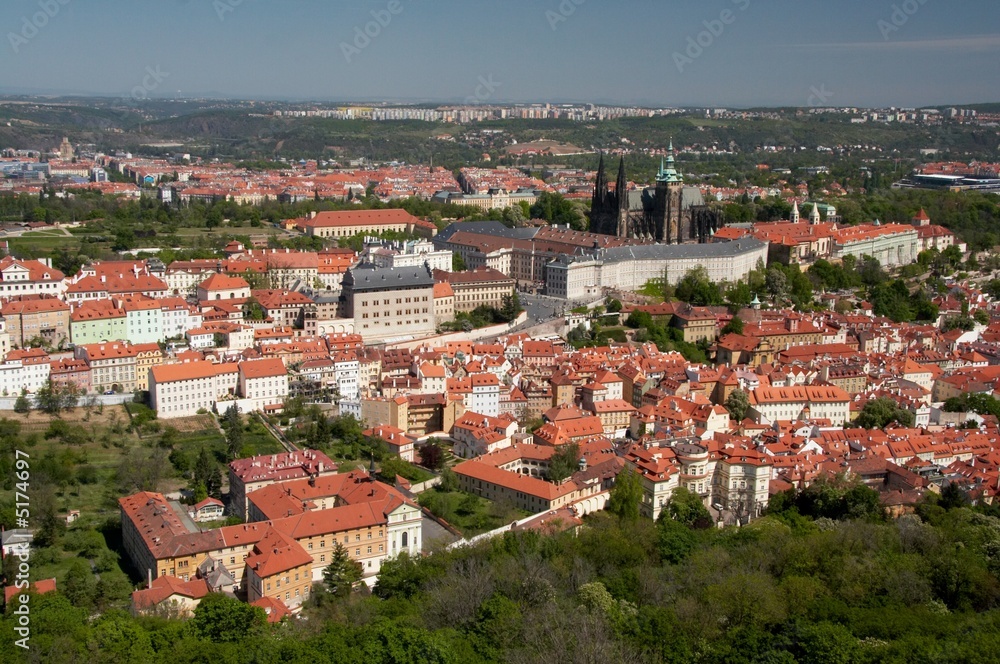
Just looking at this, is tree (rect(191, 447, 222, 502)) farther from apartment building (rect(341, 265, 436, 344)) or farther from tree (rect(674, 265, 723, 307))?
tree (rect(674, 265, 723, 307))

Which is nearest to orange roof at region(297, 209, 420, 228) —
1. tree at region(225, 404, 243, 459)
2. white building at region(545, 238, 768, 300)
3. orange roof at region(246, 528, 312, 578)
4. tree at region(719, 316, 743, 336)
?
white building at region(545, 238, 768, 300)

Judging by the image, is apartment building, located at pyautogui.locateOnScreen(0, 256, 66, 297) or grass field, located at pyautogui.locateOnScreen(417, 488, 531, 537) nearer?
grass field, located at pyautogui.locateOnScreen(417, 488, 531, 537)

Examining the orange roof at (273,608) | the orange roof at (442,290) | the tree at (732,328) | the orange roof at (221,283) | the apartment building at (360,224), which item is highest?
the apartment building at (360,224)

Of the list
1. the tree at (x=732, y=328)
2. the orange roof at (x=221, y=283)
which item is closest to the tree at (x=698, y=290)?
the tree at (x=732, y=328)

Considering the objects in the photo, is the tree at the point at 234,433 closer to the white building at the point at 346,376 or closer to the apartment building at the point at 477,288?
the white building at the point at 346,376

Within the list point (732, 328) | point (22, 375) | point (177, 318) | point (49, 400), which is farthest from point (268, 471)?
point (732, 328)

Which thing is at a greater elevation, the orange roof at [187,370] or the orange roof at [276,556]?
the orange roof at [187,370]
